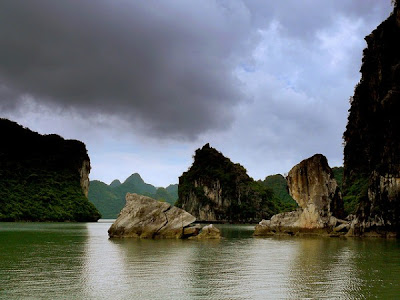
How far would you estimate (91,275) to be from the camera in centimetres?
1455

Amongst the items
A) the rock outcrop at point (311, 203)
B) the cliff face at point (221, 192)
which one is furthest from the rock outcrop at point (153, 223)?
the cliff face at point (221, 192)

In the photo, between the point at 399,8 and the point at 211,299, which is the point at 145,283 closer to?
the point at 211,299

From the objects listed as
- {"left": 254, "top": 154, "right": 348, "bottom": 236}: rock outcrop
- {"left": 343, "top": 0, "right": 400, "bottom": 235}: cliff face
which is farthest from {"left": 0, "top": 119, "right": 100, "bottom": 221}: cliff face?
{"left": 343, "top": 0, "right": 400, "bottom": 235}: cliff face

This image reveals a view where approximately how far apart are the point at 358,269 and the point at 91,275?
10280 mm

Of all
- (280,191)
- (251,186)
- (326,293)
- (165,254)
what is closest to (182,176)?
(251,186)

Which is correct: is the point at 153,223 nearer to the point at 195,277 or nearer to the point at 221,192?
the point at 195,277

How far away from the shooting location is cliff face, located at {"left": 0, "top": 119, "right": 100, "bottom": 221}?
107000 mm

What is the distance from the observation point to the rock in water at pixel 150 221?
115ft

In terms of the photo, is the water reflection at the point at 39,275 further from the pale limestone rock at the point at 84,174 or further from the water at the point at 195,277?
the pale limestone rock at the point at 84,174

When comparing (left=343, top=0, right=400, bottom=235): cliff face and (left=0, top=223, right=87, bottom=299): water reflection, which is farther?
(left=343, top=0, right=400, bottom=235): cliff face

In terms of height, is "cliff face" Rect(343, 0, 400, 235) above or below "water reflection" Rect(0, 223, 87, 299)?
above

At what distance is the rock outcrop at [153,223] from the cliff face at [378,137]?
1510 centimetres

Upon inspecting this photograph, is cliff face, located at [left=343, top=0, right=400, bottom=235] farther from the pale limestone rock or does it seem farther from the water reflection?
the pale limestone rock

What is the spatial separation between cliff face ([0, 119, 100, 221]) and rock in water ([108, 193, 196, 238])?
67605 millimetres
